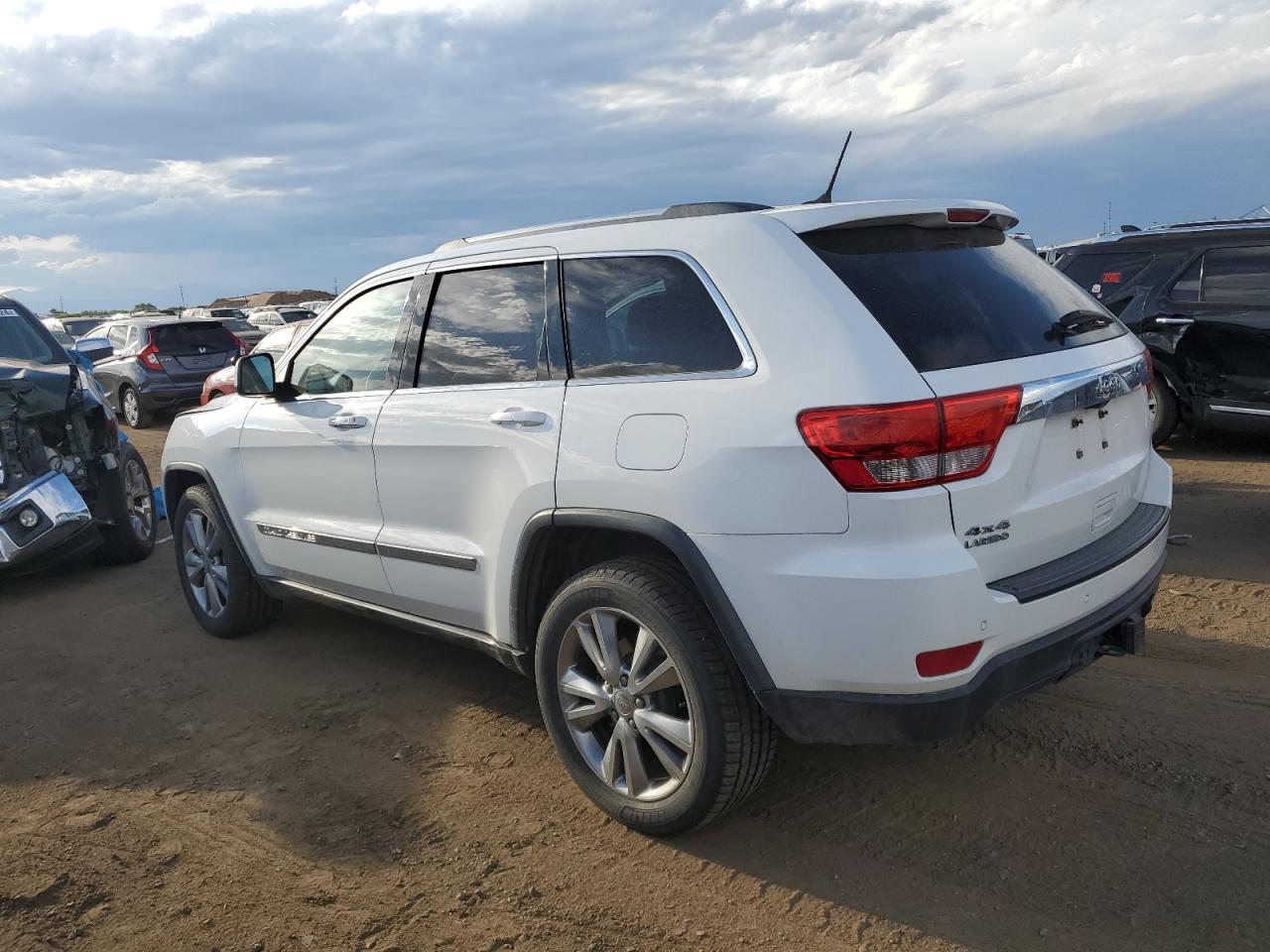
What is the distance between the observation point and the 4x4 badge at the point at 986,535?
2.71 metres

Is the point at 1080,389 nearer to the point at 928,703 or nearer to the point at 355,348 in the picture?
the point at 928,703

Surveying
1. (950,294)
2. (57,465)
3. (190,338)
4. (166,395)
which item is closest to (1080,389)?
(950,294)

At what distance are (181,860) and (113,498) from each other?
168 inches

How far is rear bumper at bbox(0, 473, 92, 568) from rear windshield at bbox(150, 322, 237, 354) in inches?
393

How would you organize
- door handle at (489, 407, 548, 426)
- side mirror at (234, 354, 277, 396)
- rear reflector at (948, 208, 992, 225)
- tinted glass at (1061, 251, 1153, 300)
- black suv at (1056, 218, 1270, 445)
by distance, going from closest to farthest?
rear reflector at (948, 208, 992, 225), door handle at (489, 407, 548, 426), side mirror at (234, 354, 277, 396), black suv at (1056, 218, 1270, 445), tinted glass at (1061, 251, 1153, 300)

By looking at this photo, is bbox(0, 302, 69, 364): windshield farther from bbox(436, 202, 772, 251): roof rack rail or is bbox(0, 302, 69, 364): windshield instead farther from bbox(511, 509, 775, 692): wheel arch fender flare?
bbox(511, 509, 775, 692): wheel arch fender flare

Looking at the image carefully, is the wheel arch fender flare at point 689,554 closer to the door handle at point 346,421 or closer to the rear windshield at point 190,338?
the door handle at point 346,421

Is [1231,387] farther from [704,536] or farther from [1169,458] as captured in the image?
[704,536]

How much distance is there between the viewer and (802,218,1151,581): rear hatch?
276 centimetres

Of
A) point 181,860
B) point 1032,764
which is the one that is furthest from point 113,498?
point 1032,764

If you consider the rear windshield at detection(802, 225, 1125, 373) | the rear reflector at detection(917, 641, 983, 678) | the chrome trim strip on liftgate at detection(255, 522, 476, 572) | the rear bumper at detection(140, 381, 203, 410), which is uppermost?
the rear windshield at detection(802, 225, 1125, 373)

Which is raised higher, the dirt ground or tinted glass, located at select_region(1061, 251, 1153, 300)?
tinted glass, located at select_region(1061, 251, 1153, 300)

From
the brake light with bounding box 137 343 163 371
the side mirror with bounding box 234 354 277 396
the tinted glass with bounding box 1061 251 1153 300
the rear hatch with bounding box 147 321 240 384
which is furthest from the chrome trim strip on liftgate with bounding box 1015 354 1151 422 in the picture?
the brake light with bounding box 137 343 163 371

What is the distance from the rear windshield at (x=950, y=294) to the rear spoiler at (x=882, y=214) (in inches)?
1.0
